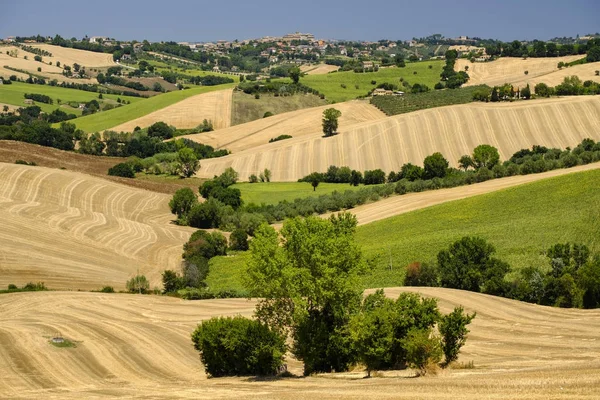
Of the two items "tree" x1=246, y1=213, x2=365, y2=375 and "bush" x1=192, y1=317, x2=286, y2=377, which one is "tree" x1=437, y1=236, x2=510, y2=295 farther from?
"bush" x1=192, y1=317, x2=286, y2=377

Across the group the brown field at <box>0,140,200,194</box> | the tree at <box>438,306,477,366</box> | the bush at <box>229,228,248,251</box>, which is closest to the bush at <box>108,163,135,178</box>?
the brown field at <box>0,140,200,194</box>

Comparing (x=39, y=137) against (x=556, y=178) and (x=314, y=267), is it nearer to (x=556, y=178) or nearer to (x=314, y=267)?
(x=556, y=178)

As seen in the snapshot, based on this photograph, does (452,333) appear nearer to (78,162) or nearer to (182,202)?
(182,202)

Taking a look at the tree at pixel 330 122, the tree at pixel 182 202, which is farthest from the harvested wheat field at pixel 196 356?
the tree at pixel 330 122

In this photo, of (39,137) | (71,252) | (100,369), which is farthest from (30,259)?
(39,137)

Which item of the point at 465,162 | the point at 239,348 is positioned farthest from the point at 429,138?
the point at 239,348

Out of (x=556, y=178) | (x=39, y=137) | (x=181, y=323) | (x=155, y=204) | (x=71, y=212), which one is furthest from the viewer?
(x=39, y=137)
